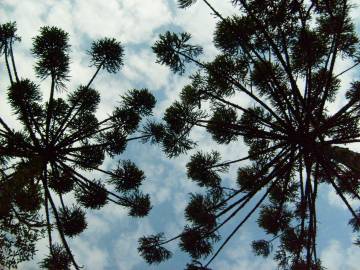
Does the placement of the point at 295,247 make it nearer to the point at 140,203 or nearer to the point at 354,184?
the point at 354,184

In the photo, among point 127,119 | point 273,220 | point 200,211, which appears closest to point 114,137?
point 127,119

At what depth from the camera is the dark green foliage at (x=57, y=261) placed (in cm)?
686

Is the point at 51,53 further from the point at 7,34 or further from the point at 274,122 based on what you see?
the point at 274,122

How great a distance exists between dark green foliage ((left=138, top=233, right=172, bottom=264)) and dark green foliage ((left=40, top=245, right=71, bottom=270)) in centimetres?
167

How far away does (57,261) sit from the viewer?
689 cm

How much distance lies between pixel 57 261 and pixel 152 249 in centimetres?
208

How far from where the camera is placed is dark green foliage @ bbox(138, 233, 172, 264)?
26.1 ft

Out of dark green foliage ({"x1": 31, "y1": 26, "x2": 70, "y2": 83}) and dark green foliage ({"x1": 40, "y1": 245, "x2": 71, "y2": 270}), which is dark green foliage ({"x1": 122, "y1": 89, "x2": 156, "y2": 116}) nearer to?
dark green foliage ({"x1": 31, "y1": 26, "x2": 70, "y2": 83})

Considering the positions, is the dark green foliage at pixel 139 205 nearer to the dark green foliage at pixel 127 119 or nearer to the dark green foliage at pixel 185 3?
the dark green foliage at pixel 127 119

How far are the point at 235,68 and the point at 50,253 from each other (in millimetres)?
5597

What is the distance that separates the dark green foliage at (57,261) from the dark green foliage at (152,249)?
167 cm

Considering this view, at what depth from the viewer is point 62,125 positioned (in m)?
7.43

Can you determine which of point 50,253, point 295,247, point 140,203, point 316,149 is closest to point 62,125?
point 50,253

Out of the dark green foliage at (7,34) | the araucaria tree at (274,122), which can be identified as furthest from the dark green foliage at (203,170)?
the dark green foliage at (7,34)
